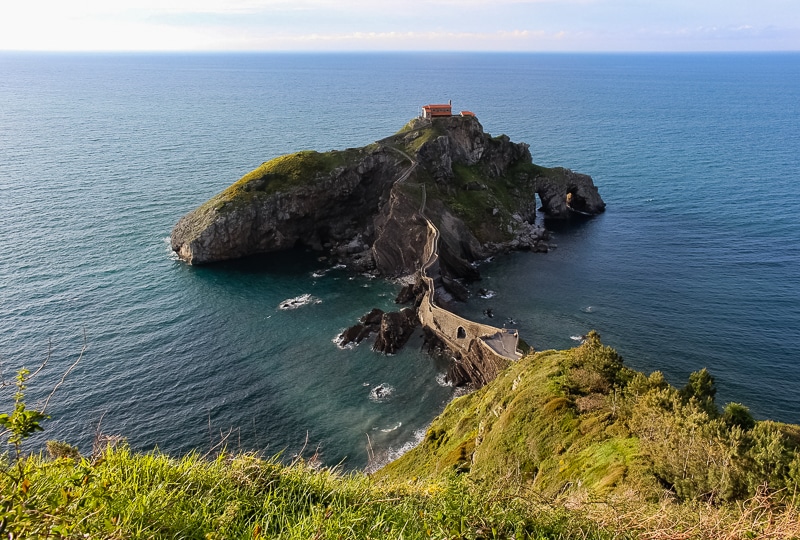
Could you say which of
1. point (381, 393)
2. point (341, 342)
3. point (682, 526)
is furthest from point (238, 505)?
point (341, 342)

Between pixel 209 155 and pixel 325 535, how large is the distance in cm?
15398

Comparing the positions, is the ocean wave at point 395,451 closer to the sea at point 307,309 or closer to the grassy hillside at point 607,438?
the sea at point 307,309

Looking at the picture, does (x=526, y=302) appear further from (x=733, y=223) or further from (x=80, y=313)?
(x=80, y=313)

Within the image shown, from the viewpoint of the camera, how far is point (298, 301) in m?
77.1

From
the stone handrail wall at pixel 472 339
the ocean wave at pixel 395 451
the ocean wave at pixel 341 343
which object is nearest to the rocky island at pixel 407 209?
the stone handrail wall at pixel 472 339

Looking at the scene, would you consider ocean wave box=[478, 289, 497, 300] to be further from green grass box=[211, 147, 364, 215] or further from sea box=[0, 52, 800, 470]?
green grass box=[211, 147, 364, 215]

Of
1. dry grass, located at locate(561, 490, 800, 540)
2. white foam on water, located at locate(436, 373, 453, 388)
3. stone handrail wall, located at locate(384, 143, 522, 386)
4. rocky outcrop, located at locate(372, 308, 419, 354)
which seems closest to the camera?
dry grass, located at locate(561, 490, 800, 540)

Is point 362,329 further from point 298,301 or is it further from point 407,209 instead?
point 407,209

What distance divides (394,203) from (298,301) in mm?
28158

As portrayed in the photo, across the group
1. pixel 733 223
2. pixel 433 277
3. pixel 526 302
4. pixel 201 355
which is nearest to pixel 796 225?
pixel 733 223

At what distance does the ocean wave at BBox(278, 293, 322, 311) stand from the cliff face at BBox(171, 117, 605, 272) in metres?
12.8

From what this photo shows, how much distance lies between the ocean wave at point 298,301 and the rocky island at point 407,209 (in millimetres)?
11110

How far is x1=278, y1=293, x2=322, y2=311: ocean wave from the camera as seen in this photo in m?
75.7

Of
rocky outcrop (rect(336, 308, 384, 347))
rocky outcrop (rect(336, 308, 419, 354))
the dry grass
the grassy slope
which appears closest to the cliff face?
rocky outcrop (rect(336, 308, 419, 354))
